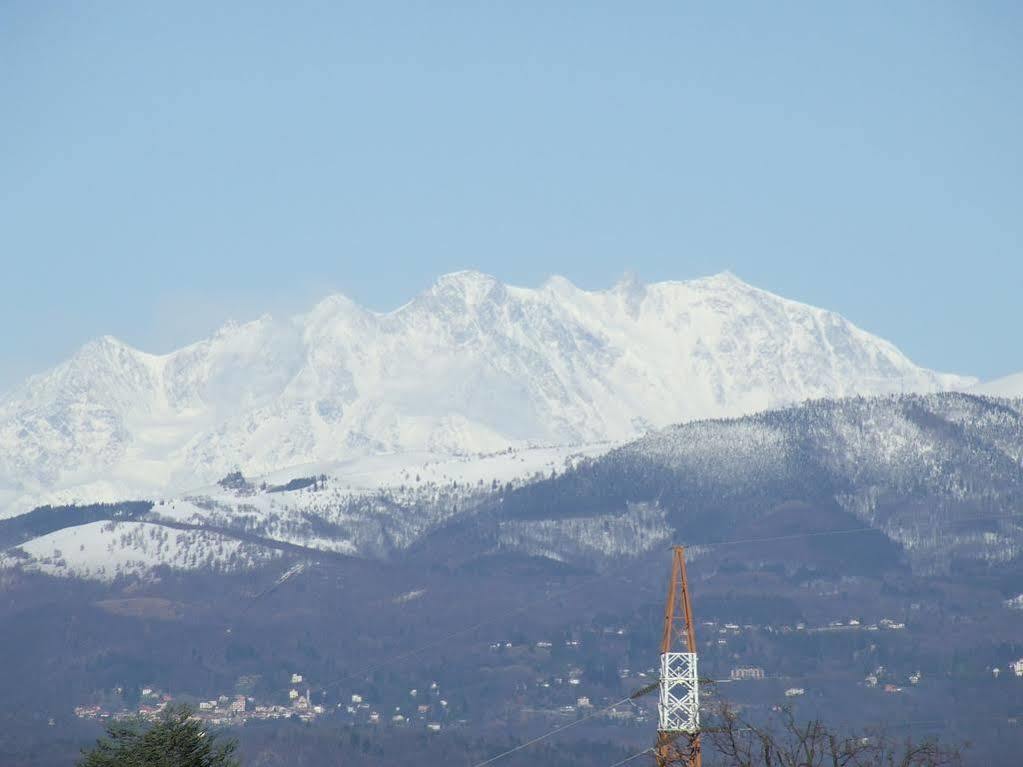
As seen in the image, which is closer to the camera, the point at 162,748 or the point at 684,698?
the point at 162,748

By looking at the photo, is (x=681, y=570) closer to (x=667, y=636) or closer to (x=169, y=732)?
(x=667, y=636)

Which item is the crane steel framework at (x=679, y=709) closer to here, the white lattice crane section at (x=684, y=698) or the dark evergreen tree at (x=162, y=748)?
the white lattice crane section at (x=684, y=698)

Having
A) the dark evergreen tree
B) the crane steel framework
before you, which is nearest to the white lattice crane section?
the crane steel framework

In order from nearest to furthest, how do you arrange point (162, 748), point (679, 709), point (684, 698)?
point (162, 748)
point (684, 698)
point (679, 709)

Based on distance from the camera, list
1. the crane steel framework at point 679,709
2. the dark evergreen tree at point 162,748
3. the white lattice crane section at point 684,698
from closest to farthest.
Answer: the dark evergreen tree at point 162,748 < the crane steel framework at point 679,709 < the white lattice crane section at point 684,698

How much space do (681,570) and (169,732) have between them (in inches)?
848

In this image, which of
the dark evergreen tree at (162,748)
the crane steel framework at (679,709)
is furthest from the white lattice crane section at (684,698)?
the dark evergreen tree at (162,748)

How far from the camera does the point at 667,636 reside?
104312 mm

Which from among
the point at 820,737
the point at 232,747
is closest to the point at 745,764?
the point at 820,737

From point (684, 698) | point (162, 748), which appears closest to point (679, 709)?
point (684, 698)

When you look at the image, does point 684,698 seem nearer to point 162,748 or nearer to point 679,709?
point 679,709

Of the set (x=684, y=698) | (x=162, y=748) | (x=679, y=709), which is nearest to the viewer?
(x=162, y=748)

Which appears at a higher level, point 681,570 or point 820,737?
point 681,570

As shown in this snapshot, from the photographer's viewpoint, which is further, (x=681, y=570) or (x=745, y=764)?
(x=681, y=570)
